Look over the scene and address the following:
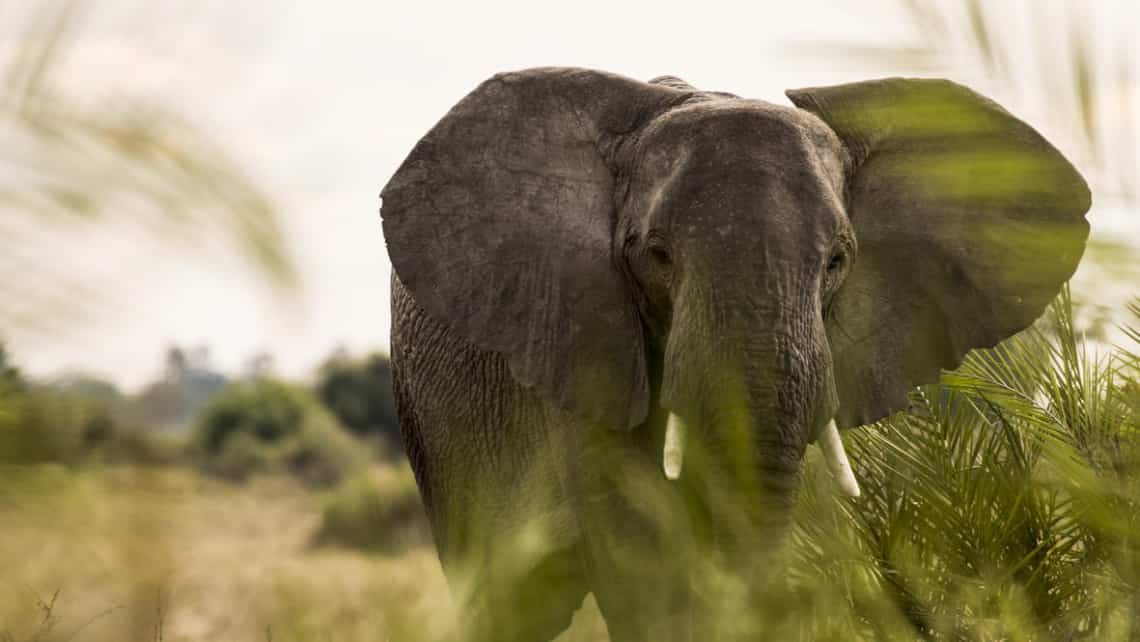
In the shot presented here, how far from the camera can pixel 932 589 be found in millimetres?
3678

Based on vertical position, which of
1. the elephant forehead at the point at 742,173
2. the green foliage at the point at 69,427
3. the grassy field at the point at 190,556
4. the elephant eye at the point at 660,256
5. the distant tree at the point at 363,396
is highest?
the green foliage at the point at 69,427

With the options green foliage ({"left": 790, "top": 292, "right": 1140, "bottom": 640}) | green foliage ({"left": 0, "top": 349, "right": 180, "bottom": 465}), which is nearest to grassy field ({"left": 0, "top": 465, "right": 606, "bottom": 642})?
green foliage ({"left": 0, "top": 349, "right": 180, "bottom": 465})

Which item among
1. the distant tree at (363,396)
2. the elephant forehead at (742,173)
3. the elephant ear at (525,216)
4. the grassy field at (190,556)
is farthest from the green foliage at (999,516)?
the distant tree at (363,396)

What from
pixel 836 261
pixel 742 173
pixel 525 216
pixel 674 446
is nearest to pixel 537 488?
pixel 525 216

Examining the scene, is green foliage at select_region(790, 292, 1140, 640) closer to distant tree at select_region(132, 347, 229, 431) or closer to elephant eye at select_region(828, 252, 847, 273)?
elephant eye at select_region(828, 252, 847, 273)

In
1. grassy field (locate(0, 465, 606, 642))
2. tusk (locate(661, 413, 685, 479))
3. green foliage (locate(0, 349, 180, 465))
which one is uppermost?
green foliage (locate(0, 349, 180, 465))

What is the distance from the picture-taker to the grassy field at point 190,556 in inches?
44.4

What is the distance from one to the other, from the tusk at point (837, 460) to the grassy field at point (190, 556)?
7.48 ft

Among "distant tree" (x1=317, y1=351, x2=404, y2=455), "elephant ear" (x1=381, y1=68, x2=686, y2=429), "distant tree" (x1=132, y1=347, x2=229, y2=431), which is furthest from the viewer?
"distant tree" (x1=317, y1=351, x2=404, y2=455)

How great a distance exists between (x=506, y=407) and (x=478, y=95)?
100 centimetres

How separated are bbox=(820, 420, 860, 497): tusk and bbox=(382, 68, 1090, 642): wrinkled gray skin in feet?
0.44

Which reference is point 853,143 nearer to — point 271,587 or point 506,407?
point 506,407

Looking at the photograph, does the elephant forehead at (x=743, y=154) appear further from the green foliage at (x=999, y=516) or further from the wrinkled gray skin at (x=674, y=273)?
the green foliage at (x=999, y=516)

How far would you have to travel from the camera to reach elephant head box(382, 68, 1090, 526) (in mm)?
3885
